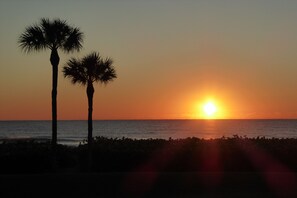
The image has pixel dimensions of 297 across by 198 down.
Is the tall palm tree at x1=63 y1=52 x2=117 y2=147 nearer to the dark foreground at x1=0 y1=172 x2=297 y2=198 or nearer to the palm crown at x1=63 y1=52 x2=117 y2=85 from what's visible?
the palm crown at x1=63 y1=52 x2=117 y2=85

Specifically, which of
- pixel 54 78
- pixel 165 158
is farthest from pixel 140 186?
pixel 165 158

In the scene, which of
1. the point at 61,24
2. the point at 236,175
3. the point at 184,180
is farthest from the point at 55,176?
the point at 61,24

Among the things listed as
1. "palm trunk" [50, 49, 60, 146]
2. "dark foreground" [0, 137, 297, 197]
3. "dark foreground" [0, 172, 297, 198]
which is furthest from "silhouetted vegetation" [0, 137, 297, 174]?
"dark foreground" [0, 172, 297, 198]

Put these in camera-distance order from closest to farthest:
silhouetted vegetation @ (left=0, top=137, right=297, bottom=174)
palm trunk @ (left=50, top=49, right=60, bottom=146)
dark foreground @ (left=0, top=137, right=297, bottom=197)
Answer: dark foreground @ (left=0, top=137, right=297, bottom=197) → palm trunk @ (left=50, top=49, right=60, bottom=146) → silhouetted vegetation @ (left=0, top=137, right=297, bottom=174)

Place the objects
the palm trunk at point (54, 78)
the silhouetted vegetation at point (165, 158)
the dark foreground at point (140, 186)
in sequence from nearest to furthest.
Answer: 1. the dark foreground at point (140, 186)
2. the palm trunk at point (54, 78)
3. the silhouetted vegetation at point (165, 158)

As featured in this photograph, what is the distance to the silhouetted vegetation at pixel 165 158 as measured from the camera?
81.6 ft

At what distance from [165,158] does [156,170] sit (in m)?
2.07

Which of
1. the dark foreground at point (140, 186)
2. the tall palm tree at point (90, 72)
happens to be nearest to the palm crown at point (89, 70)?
the tall palm tree at point (90, 72)

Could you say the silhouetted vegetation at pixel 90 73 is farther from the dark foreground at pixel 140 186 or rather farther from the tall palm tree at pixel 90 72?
the dark foreground at pixel 140 186

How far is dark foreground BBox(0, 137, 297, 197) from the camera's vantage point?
48.5ft

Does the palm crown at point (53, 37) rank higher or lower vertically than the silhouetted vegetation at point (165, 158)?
higher

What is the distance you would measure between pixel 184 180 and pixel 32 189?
4.42 m

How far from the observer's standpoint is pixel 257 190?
15055 millimetres

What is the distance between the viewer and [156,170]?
24984 millimetres
